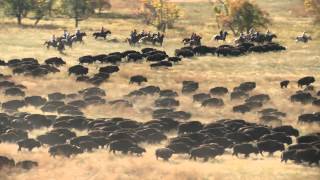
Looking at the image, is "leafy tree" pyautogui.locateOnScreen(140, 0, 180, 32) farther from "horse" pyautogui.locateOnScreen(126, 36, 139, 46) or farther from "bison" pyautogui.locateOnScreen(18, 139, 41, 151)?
"bison" pyautogui.locateOnScreen(18, 139, 41, 151)

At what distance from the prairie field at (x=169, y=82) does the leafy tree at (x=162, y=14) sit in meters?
2.33

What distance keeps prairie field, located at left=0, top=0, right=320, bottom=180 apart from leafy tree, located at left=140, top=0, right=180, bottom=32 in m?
2.33

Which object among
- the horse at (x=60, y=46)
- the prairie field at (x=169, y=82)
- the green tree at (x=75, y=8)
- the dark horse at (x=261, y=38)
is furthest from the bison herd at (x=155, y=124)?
the green tree at (x=75, y=8)

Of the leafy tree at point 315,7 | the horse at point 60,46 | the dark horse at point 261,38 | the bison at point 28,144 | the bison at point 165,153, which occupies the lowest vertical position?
the bison at point 28,144

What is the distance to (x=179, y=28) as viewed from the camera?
10531cm

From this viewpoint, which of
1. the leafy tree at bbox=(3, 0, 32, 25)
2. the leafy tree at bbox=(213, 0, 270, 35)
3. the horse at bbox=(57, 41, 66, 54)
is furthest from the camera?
the leafy tree at bbox=(3, 0, 32, 25)

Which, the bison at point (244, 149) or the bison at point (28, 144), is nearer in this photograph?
the bison at point (244, 149)

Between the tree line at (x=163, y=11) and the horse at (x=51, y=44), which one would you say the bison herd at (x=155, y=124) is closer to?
the horse at (x=51, y=44)

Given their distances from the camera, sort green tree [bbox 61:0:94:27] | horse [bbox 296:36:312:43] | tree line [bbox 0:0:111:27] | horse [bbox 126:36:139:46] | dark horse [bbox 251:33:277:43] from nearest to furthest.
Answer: horse [bbox 126:36:139:46]
dark horse [bbox 251:33:277:43]
horse [bbox 296:36:312:43]
tree line [bbox 0:0:111:27]
green tree [bbox 61:0:94:27]

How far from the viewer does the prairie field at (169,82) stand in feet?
110

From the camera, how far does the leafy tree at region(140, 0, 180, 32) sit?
10453cm

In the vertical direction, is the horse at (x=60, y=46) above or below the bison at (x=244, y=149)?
above

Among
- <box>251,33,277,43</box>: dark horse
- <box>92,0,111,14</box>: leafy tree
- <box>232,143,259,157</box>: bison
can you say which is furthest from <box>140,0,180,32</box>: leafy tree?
<box>232,143,259,157</box>: bison

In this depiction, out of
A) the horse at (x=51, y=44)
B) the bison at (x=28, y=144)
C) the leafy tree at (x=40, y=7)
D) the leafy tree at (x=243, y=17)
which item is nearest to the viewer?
the bison at (x=28, y=144)
